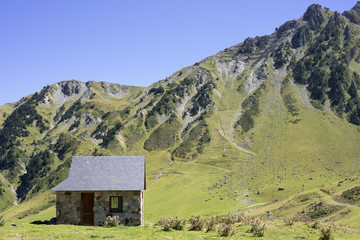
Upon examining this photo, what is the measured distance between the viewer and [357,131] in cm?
15225

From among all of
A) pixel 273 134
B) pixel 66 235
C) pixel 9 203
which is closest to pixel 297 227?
pixel 66 235

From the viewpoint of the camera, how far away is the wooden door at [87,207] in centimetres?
3369

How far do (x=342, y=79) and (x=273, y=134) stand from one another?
66534mm

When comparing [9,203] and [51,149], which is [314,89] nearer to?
[51,149]

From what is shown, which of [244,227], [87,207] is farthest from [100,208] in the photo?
[244,227]

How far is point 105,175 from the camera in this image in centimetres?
3516

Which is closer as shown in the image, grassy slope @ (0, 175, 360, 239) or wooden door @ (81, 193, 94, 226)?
grassy slope @ (0, 175, 360, 239)

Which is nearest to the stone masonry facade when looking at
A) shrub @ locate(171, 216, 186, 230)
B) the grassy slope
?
the grassy slope

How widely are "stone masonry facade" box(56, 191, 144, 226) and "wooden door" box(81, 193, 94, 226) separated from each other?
71 centimetres

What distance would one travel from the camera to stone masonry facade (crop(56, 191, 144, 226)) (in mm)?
33000

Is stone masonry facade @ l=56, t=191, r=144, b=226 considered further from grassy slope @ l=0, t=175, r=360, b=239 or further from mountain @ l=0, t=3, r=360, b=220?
mountain @ l=0, t=3, r=360, b=220

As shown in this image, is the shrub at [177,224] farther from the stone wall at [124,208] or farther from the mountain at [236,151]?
the mountain at [236,151]

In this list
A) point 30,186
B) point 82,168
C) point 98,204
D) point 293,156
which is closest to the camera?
point 98,204

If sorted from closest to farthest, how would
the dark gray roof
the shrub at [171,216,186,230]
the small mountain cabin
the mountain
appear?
the shrub at [171,216,186,230] → the small mountain cabin → the dark gray roof → the mountain
